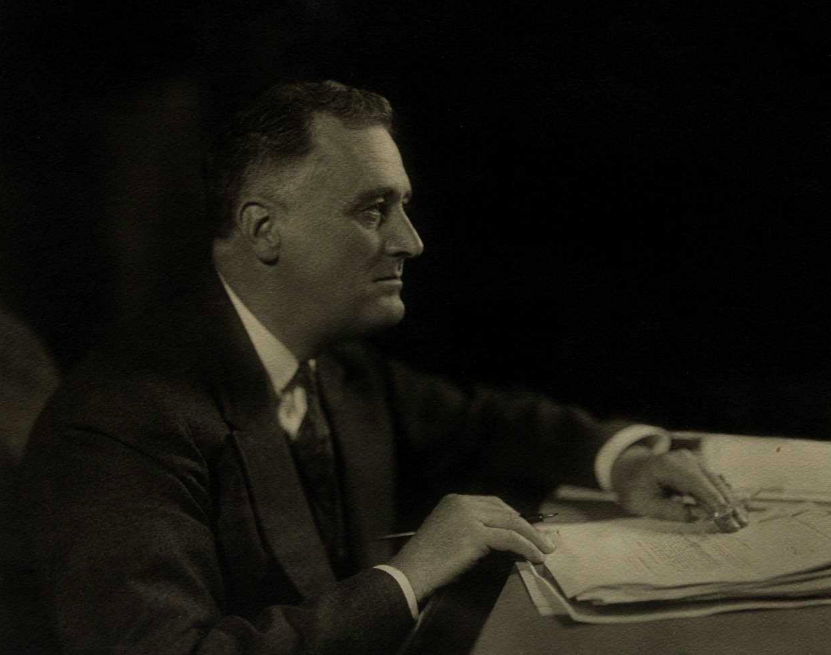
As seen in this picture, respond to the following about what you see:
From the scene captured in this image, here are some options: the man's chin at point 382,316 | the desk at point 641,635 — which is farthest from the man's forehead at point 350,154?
the desk at point 641,635

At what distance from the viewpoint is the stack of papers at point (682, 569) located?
0.83 metres

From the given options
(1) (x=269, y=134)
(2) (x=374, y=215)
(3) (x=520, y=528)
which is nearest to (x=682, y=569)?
(3) (x=520, y=528)

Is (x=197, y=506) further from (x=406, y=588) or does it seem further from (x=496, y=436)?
(x=496, y=436)

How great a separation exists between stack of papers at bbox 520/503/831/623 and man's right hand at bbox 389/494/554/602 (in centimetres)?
3

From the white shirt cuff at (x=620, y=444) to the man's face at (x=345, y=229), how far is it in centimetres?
43

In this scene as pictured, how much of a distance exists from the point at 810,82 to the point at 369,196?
0.64 m

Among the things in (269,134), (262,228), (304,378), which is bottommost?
(304,378)

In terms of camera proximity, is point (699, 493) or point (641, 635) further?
point (699, 493)

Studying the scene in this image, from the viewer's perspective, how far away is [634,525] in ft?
3.43

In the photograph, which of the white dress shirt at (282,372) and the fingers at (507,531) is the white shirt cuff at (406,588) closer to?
the white dress shirt at (282,372)

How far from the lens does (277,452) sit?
0.97m

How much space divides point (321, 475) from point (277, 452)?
0.09 metres

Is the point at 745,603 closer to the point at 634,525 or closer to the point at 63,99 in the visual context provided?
the point at 634,525

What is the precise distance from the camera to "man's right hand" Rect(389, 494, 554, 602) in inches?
35.7
